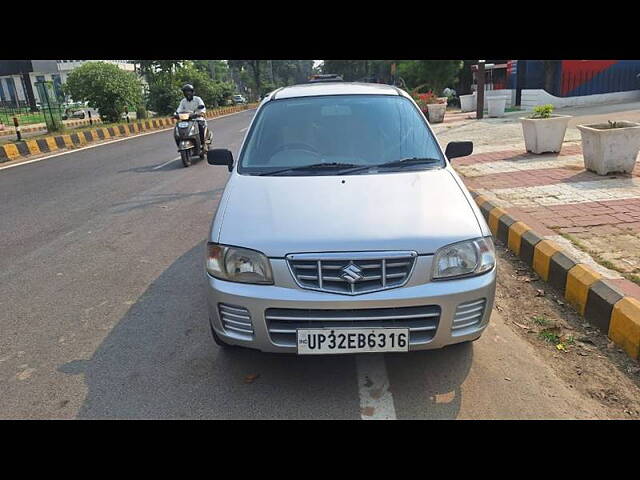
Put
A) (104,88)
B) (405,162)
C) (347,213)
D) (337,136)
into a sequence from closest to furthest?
(347,213) → (405,162) → (337,136) → (104,88)

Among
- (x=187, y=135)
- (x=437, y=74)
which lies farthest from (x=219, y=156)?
(x=437, y=74)

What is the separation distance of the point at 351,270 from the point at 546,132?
23.6ft

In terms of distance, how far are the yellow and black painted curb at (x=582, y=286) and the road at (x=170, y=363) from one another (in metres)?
0.57

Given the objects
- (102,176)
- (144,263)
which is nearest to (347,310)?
(144,263)

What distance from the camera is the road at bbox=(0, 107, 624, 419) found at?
Result: 262 cm

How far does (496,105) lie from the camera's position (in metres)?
16.5

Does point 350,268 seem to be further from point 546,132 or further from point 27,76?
point 27,76

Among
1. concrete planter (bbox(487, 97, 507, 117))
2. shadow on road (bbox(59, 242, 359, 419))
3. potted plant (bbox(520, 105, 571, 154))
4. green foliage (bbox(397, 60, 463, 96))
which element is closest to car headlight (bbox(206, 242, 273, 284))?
shadow on road (bbox(59, 242, 359, 419))

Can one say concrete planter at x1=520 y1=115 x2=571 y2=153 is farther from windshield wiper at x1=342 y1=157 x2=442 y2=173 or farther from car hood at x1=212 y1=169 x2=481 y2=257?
car hood at x1=212 y1=169 x2=481 y2=257

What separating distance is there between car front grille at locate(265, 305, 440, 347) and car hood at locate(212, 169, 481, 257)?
314 mm

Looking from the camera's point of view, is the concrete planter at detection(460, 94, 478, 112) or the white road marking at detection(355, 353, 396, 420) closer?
the white road marking at detection(355, 353, 396, 420)

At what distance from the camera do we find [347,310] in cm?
251

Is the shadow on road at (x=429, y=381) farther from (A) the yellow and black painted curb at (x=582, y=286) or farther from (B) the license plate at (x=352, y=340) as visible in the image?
(A) the yellow and black painted curb at (x=582, y=286)

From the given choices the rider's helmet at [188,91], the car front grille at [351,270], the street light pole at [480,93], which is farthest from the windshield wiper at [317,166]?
the street light pole at [480,93]
